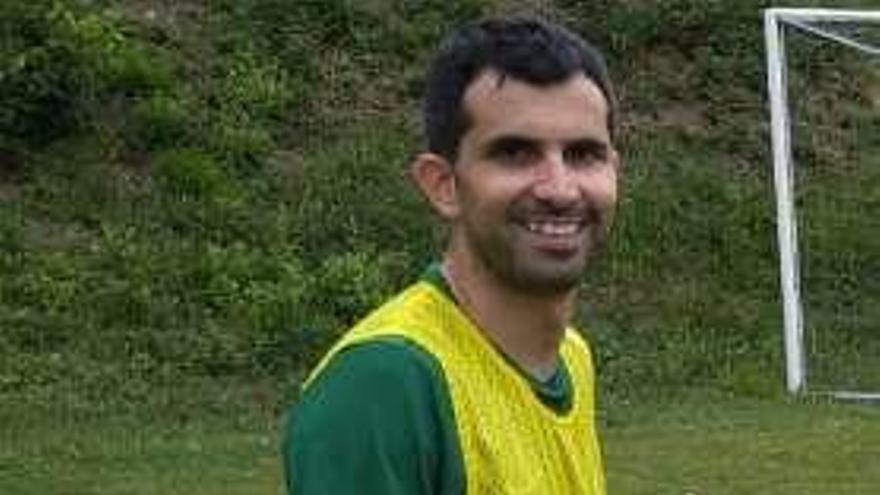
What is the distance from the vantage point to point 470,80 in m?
2.34

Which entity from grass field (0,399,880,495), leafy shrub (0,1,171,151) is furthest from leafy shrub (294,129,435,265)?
grass field (0,399,880,495)

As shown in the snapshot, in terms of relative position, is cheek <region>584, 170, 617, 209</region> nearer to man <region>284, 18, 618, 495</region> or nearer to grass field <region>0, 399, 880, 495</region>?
man <region>284, 18, 618, 495</region>

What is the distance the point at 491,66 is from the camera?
234 cm

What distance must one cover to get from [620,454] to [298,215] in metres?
4.03

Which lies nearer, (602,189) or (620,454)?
(602,189)

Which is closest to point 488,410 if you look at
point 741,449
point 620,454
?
point 620,454

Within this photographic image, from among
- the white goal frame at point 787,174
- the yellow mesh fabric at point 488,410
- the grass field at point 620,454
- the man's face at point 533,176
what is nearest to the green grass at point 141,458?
the grass field at point 620,454

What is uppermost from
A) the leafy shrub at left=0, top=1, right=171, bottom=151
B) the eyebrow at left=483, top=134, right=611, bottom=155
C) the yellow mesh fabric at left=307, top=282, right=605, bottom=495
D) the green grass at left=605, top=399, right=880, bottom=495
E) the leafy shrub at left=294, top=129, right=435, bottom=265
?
the eyebrow at left=483, top=134, right=611, bottom=155

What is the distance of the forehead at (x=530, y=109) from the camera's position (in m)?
2.30

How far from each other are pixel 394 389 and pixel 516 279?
0.21 meters

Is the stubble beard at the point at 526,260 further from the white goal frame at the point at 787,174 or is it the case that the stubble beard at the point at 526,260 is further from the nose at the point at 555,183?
the white goal frame at the point at 787,174

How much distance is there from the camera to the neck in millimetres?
2365

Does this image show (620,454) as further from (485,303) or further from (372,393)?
(372,393)

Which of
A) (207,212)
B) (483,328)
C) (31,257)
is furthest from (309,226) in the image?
(483,328)
